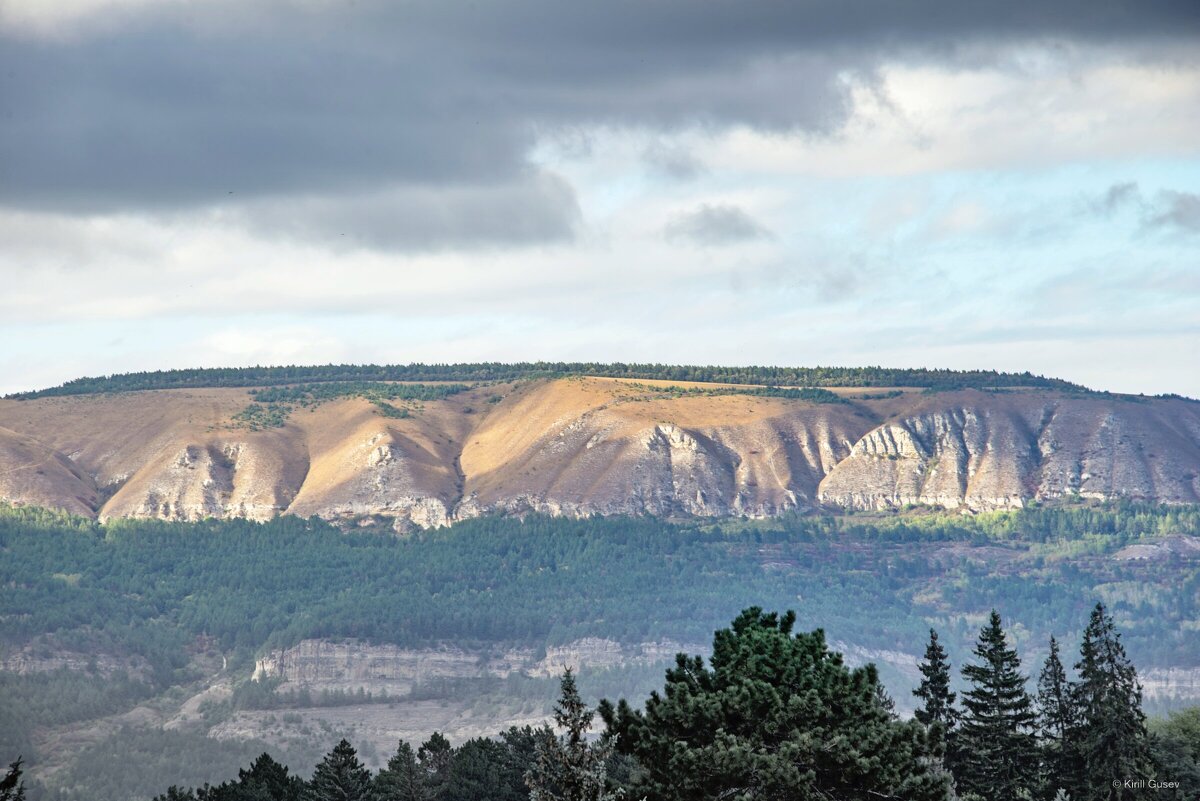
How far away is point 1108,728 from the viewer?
136625mm

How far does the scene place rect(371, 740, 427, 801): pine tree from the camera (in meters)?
163

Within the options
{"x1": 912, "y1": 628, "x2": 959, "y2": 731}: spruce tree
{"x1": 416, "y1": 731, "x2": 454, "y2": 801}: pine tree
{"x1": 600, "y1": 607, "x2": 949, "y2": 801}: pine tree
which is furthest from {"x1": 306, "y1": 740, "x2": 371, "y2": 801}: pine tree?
{"x1": 600, "y1": 607, "x2": 949, "y2": 801}: pine tree

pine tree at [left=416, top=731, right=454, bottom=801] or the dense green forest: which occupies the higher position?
the dense green forest

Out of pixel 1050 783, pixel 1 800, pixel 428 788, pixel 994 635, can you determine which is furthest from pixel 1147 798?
pixel 1 800

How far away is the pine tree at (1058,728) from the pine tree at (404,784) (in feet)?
155

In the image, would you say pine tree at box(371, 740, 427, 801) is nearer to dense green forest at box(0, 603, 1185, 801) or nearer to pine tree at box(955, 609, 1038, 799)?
dense green forest at box(0, 603, 1185, 801)

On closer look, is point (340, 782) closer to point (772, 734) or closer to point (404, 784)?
point (404, 784)

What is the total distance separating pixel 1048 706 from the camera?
146000mm

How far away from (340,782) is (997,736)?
5003 centimetres

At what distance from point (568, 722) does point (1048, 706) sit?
254 ft

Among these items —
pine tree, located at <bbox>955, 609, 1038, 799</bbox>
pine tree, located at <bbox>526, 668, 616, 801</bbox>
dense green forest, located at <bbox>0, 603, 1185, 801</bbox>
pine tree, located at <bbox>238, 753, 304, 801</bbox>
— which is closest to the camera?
pine tree, located at <bbox>526, 668, 616, 801</bbox>

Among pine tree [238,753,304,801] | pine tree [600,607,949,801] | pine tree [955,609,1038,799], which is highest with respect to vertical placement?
pine tree [600,607,949,801]

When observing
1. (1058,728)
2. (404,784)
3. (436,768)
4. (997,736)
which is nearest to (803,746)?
(997,736)

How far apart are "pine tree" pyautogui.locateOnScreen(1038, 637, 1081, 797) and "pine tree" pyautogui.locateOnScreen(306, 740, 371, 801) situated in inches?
1990
